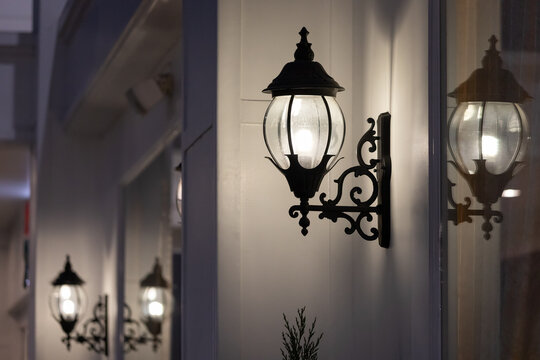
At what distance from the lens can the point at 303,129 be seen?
244cm

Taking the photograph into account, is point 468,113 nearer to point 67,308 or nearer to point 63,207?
point 67,308

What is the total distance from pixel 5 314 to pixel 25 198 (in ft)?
7.96

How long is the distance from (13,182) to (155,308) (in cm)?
720

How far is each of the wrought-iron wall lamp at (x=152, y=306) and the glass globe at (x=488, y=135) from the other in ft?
10.1

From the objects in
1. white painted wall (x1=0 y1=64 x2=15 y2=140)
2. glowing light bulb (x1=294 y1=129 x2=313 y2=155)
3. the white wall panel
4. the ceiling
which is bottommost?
glowing light bulb (x1=294 y1=129 x2=313 y2=155)

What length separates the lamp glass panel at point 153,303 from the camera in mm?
5203

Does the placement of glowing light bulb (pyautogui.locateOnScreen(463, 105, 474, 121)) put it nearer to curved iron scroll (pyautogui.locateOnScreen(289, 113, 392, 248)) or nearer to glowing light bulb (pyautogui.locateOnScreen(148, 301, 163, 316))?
curved iron scroll (pyautogui.locateOnScreen(289, 113, 392, 248))

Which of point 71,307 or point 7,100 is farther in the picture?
point 7,100

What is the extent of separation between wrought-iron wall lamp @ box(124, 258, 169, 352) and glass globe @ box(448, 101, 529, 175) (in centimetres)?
307

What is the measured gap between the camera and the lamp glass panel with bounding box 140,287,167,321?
5.20 metres

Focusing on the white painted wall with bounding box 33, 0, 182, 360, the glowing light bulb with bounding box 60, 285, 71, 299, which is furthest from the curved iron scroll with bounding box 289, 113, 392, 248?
the white painted wall with bounding box 33, 0, 182, 360

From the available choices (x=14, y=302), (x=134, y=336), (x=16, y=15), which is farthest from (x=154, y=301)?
(x=14, y=302)

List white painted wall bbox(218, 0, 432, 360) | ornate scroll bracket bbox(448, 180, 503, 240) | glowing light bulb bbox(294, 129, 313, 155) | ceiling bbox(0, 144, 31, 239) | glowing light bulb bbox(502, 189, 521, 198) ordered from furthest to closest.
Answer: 1. ceiling bbox(0, 144, 31, 239)
2. white painted wall bbox(218, 0, 432, 360)
3. glowing light bulb bbox(294, 129, 313, 155)
4. ornate scroll bracket bbox(448, 180, 503, 240)
5. glowing light bulb bbox(502, 189, 521, 198)

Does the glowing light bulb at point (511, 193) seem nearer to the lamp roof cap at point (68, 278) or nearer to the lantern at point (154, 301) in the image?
the lantern at point (154, 301)
